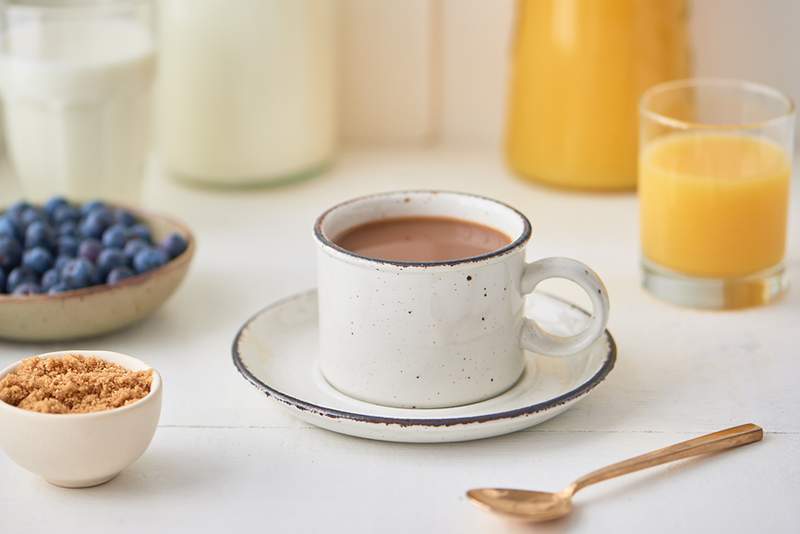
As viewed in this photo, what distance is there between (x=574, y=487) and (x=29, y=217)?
0.52 meters

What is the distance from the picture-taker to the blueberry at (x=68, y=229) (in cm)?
93

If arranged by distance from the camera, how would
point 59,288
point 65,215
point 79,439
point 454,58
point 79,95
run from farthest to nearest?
point 454,58
point 79,95
point 65,215
point 59,288
point 79,439

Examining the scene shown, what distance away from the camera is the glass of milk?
1048mm

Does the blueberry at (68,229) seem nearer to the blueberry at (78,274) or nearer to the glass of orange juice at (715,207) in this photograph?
the blueberry at (78,274)

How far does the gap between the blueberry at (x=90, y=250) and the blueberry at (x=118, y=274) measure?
0.10 ft

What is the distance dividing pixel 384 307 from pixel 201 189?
0.56 m

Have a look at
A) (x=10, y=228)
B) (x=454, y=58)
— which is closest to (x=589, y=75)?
(x=454, y=58)

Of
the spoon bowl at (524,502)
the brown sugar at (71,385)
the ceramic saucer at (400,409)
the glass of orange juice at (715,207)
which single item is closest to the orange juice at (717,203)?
the glass of orange juice at (715,207)

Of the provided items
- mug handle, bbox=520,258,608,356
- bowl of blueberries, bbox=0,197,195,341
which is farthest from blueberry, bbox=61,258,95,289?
mug handle, bbox=520,258,608,356

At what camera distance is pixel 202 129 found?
1.17 m

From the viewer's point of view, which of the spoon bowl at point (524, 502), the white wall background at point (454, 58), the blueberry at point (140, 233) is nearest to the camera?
the spoon bowl at point (524, 502)

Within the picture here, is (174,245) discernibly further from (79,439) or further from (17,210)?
(79,439)

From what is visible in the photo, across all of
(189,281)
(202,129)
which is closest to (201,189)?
(202,129)

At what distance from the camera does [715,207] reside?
885 millimetres
